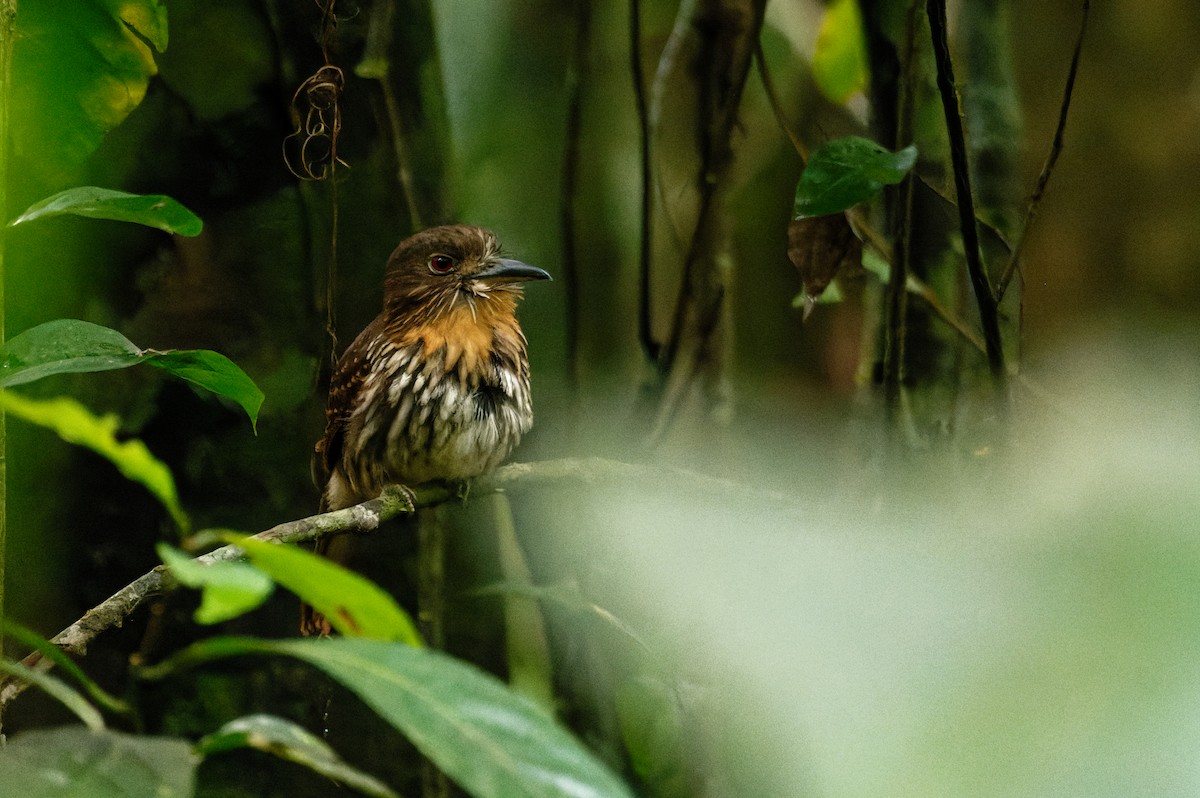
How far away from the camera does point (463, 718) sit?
50 centimetres

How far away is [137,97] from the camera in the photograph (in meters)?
1.57

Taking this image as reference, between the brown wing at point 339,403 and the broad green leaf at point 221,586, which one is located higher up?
the broad green leaf at point 221,586

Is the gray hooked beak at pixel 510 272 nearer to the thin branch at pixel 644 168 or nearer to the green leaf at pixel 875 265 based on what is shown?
the thin branch at pixel 644 168

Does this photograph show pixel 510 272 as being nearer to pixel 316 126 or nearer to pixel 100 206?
pixel 316 126

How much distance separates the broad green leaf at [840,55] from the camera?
2.18 metres

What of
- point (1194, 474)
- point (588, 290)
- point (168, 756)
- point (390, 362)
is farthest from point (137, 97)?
point (1194, 474)

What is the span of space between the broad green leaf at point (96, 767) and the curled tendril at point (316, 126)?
162cm

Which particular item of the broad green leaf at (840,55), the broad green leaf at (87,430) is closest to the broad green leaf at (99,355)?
the broad green leaf at (87,430)

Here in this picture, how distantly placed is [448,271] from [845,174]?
3.32 ft

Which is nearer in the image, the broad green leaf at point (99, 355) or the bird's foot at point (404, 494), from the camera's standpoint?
the broad green leaf at point (99, 355)

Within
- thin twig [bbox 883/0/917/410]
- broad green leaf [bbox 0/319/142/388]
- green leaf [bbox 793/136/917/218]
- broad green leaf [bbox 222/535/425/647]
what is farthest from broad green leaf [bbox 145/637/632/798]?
thin twig [bbox 883/0/917/410]

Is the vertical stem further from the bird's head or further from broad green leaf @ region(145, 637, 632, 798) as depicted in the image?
the bird's head

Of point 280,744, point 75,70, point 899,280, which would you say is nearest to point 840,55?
point 899,280

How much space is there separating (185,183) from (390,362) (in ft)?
1.66
